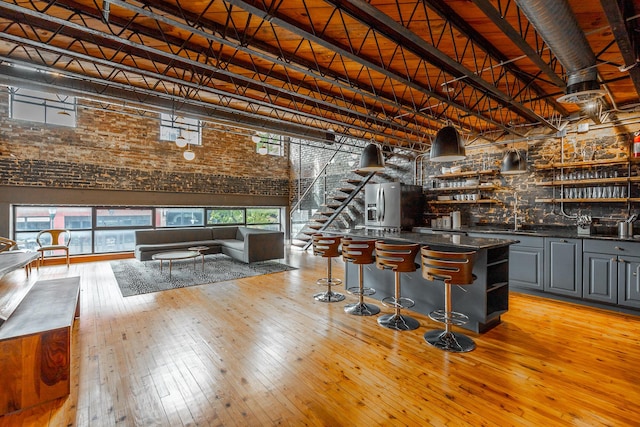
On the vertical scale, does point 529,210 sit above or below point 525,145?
below

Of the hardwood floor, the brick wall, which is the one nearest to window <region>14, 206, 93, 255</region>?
the hardwood floor

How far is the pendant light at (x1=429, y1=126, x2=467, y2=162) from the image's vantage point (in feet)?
12.1

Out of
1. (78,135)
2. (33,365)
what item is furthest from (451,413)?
(78,135)

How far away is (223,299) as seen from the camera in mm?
4762

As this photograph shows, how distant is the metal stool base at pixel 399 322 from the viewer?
11.7 ft

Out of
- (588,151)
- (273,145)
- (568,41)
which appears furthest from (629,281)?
(273,145)

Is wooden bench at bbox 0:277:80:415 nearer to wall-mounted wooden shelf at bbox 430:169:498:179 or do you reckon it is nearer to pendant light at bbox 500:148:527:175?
pendant light at bbox 500:148:527:175

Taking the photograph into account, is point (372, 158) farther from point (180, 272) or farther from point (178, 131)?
point (178, 131)

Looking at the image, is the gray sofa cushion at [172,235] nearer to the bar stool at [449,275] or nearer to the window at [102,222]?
the window at [102,222]

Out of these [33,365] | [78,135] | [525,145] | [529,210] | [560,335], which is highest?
[78,135]

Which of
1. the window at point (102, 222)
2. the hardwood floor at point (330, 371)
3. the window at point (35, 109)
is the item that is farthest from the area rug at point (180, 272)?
the window at point (35, 109)

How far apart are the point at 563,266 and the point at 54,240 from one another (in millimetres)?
10433

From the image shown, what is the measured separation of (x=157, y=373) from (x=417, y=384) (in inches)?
87.3

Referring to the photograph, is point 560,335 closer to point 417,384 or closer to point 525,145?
point 417,384
